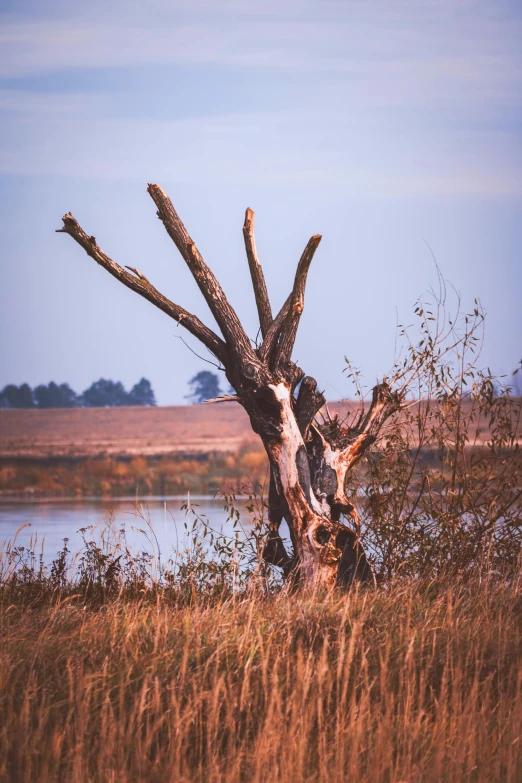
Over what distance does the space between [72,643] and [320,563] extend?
8.03 ft

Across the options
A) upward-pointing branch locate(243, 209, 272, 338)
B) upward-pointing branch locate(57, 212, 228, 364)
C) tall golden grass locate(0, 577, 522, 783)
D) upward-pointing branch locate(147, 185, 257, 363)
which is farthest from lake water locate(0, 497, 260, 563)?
tall golden grass locate(0, 577, 522, 783)

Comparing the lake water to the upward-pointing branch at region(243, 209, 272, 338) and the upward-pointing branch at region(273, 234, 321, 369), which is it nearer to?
the upward-pointing branch at region(243, 209, 272, 338)

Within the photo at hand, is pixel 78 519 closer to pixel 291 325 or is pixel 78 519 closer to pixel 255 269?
pixel 255 269

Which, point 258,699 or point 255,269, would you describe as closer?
point 258,699

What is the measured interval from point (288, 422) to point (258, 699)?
115 inches

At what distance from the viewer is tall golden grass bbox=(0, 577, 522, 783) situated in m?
4.00

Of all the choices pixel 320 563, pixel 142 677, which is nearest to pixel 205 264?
pixel 320 563

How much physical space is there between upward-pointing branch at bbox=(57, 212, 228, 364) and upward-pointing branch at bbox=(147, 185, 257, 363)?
128mm

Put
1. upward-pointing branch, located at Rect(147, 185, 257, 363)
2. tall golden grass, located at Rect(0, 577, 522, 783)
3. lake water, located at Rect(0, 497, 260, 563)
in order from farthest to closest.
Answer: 1. lake water, located at Rect(0, 497, 260, 563)
2. upward-pointing branch, located at Rect(147, 185, 257, 363)
3. tall golden grass, located at Rect(0, 577, 522, 783)

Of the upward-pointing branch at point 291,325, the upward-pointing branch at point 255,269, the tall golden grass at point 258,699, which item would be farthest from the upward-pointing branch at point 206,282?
the tall golden grass at point 258,699

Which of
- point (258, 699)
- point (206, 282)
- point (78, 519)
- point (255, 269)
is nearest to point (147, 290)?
point (206, 282)

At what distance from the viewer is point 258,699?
4.63m

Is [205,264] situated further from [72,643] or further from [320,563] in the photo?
[72,643]

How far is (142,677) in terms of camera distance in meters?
4.66
